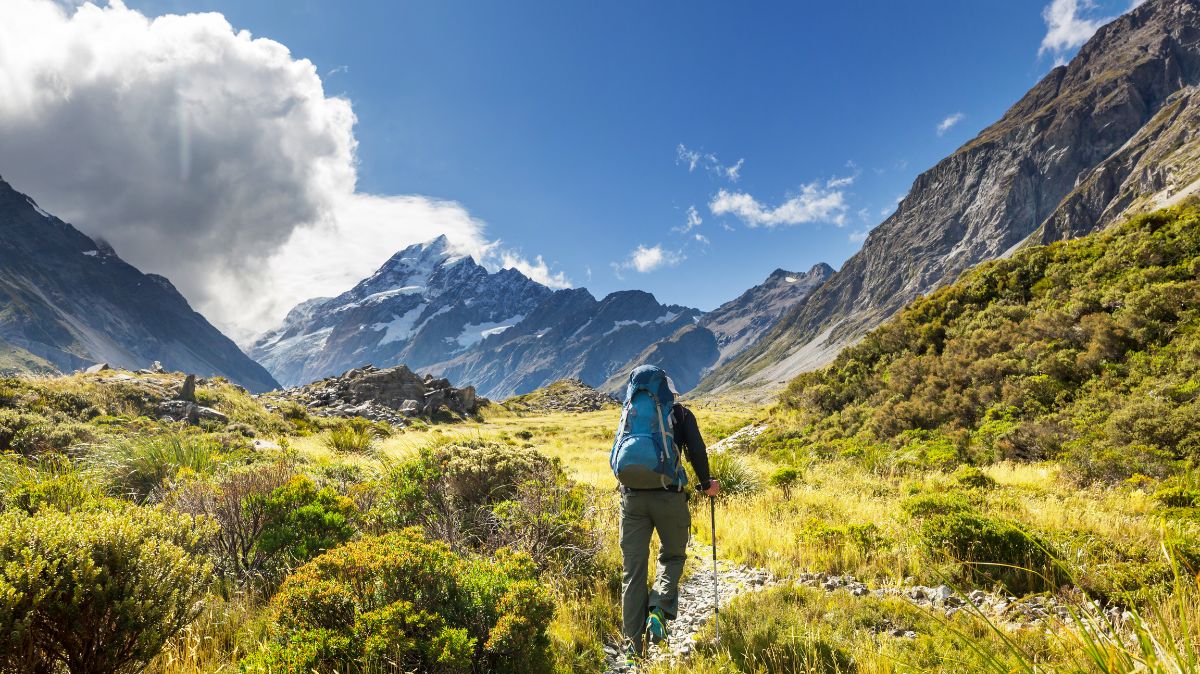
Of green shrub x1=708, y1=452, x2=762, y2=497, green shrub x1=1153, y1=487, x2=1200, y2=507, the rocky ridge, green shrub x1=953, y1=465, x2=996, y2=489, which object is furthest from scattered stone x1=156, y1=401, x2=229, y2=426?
the rocky ridge

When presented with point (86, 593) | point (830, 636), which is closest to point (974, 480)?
point (830, 636)

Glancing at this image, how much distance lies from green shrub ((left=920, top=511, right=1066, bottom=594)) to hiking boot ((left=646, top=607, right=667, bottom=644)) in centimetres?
351

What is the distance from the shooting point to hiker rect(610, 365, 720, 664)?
4793 mm

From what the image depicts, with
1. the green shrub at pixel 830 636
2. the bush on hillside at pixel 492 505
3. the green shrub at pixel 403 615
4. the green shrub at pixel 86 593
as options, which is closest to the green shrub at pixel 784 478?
the bush on hillside at pixel 492 505

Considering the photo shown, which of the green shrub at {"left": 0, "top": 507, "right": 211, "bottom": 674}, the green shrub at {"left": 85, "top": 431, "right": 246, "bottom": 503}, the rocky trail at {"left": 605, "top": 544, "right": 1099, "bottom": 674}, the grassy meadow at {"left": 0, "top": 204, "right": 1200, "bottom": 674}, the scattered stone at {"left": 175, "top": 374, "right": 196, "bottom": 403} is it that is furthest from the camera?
the scattered stone at {"left": 175, "top": 374, "right": 196, "bottom": 403}

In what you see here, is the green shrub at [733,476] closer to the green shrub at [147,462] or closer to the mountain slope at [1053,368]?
the mountain slope at [1053,368]


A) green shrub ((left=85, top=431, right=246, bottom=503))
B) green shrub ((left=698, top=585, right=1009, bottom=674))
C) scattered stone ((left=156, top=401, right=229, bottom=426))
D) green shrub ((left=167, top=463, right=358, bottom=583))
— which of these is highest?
scattered stone ((left=156, top=401, right=229, bottom=426))

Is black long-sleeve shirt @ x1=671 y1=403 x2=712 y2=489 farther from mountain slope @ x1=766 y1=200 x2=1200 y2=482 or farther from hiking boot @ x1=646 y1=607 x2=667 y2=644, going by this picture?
mountain slope @ x1=766 y1=200 x2=1200 y2=482

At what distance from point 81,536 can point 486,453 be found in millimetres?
5370

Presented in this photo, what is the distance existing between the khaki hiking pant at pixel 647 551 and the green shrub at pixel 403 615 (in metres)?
1.11

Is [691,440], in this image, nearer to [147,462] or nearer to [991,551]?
[991,551]

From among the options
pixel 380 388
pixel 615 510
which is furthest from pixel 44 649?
pixel 380 388

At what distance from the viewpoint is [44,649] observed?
2857 millimetres

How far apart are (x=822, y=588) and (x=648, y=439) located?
2.90 m
